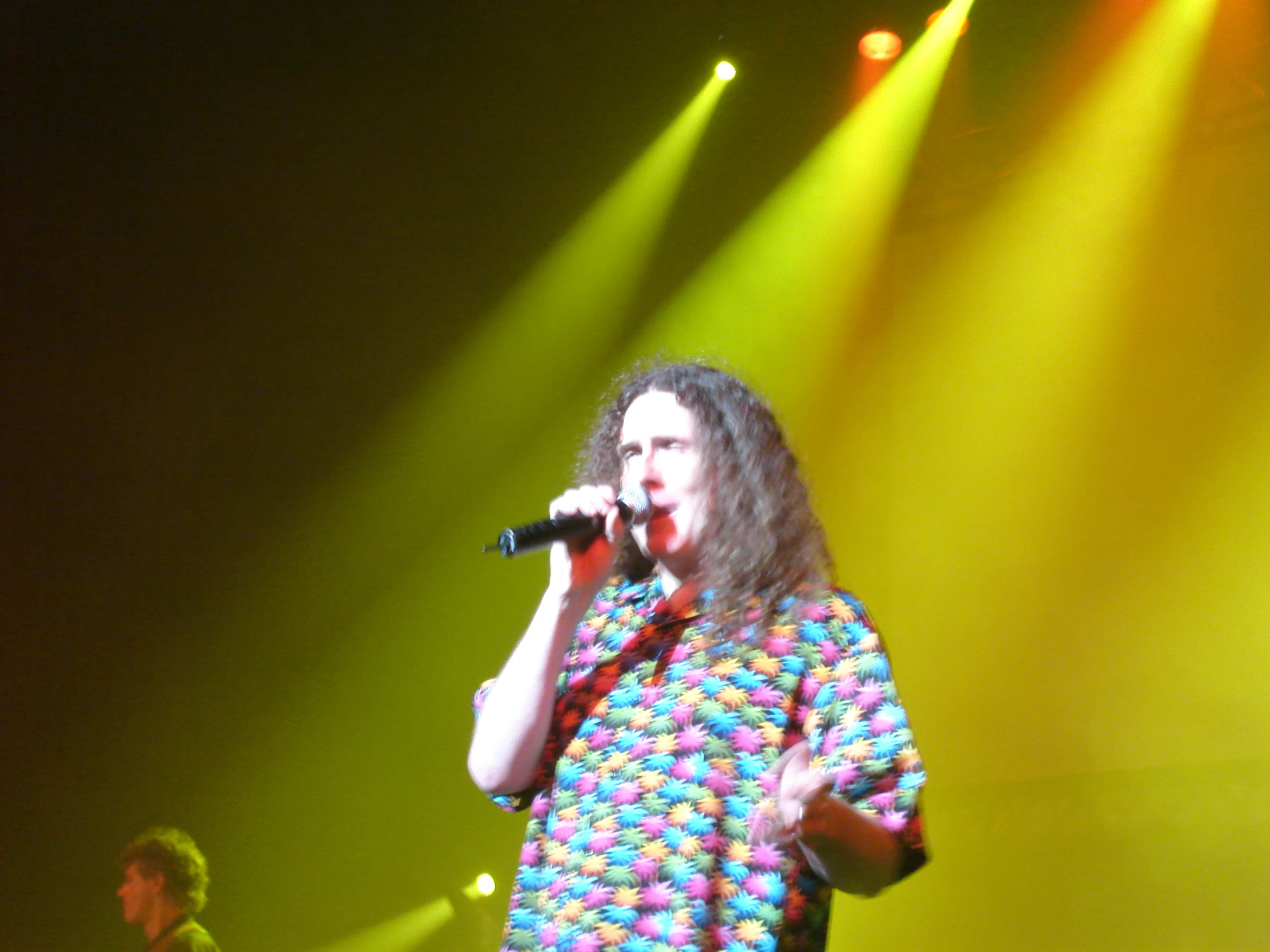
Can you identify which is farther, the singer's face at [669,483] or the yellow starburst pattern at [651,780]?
the singer's face at [669,483]

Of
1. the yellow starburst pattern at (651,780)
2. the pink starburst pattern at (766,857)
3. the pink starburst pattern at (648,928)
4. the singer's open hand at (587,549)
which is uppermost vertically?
the singer's open hand at (587,549)

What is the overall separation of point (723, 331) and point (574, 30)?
131cm

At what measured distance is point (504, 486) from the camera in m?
4.60

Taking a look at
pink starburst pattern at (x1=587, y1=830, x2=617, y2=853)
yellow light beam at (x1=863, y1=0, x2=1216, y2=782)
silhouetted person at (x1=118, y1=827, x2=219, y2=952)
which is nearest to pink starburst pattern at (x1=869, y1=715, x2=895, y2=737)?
pink starburst pattern at (x1=587, y1=830, x2=617, y2=853)

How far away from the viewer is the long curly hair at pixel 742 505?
1.56 metres

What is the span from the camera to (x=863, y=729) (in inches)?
52.2

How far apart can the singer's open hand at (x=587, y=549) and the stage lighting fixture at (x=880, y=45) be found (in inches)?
148

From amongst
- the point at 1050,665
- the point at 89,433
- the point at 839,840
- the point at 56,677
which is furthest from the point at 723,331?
the point at 839,840

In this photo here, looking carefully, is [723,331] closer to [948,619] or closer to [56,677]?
[948,619]

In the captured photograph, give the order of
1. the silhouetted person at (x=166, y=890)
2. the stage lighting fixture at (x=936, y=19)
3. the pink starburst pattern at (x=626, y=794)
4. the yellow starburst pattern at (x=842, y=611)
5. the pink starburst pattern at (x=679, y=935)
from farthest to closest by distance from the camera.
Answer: the stage lighting fixture at (x=936, y=19)
the silhouetted person at (x=166, y=890)
the yellow starburst pattern at (x=842, y=611)
the pink starburst pattern at (x=626, y=794)
the pink starburst pattern at (x=679, y=935)

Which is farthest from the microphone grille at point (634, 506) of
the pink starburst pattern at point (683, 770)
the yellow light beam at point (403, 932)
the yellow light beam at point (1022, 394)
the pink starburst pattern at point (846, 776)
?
the yellow light beam at point (403, 932)

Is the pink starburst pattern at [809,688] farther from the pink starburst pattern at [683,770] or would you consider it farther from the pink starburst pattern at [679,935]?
the pink starburst pattern at [679,935]

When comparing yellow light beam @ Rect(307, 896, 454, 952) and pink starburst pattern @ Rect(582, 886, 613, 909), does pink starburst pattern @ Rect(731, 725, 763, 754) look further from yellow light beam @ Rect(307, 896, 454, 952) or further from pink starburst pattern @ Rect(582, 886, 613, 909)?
yellow light beam @ Rect(307, 896, 454, 952)

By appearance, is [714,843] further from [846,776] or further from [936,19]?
[936,19]
